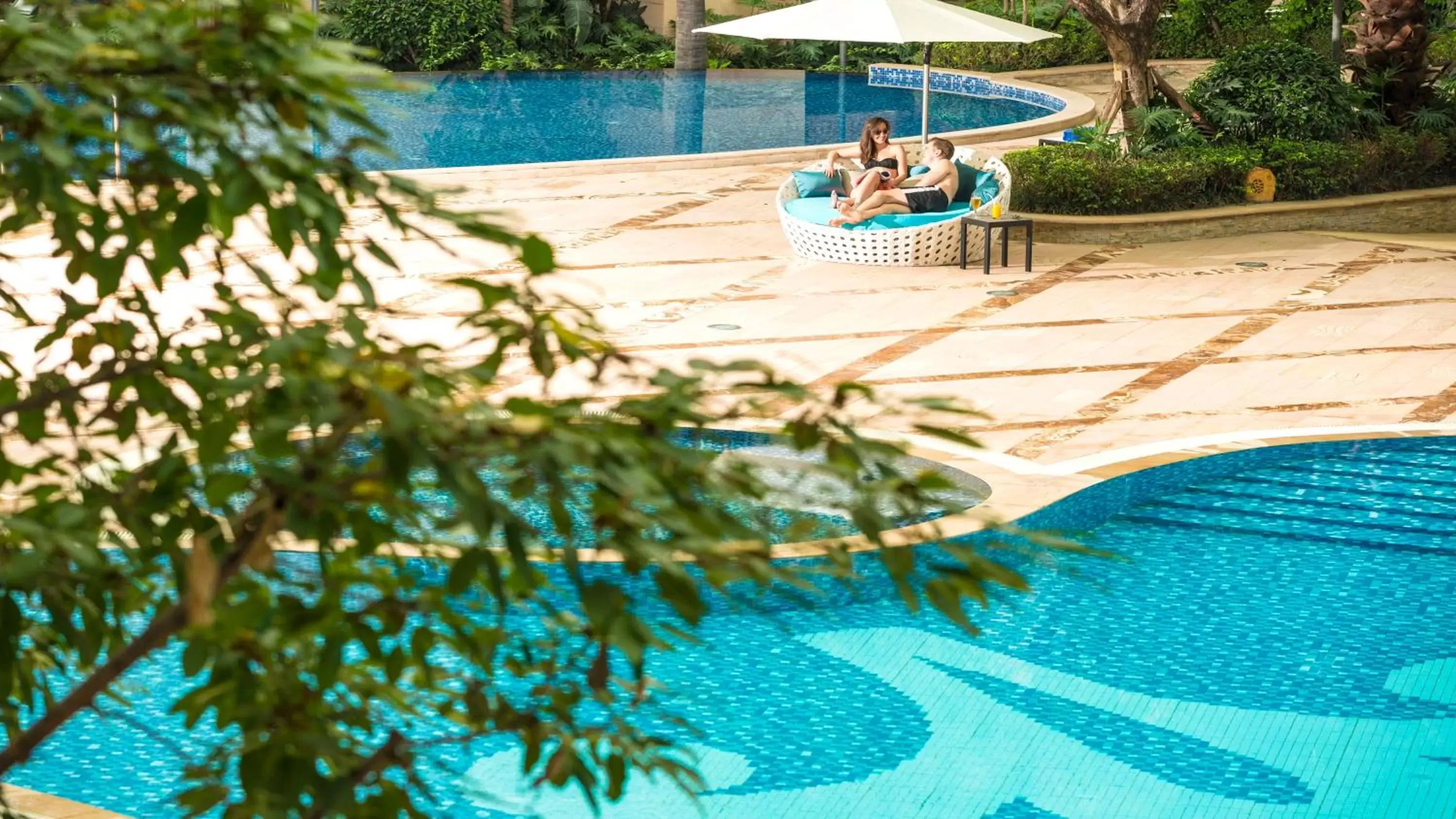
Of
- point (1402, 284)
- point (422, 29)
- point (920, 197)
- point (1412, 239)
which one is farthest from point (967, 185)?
point (422, 29)

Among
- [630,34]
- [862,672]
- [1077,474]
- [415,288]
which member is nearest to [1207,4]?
[630,34]

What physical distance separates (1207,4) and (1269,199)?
1725 centimetres

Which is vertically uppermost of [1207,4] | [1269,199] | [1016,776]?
[1207,4]

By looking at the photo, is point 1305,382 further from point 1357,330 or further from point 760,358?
point 760,358

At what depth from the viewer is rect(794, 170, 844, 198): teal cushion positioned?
48.9 ft

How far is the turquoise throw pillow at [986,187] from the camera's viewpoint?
1443cm

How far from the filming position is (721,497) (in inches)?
69.6

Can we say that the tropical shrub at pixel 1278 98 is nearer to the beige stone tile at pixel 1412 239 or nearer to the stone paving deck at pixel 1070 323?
the beige stone tile at pixel 1412 239

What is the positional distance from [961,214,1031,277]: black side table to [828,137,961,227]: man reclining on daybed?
43 centimetres

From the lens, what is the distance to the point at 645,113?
25.5 m

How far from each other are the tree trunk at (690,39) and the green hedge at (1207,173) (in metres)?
13.5

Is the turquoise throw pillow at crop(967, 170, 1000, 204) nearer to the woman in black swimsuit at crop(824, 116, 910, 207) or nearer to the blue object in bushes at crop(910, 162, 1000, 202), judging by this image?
the blue object in bushes at crop(910, 162, 1000, 202)

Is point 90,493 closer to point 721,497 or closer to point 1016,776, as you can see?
point 721,497

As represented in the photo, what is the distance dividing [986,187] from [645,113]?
11599mm
